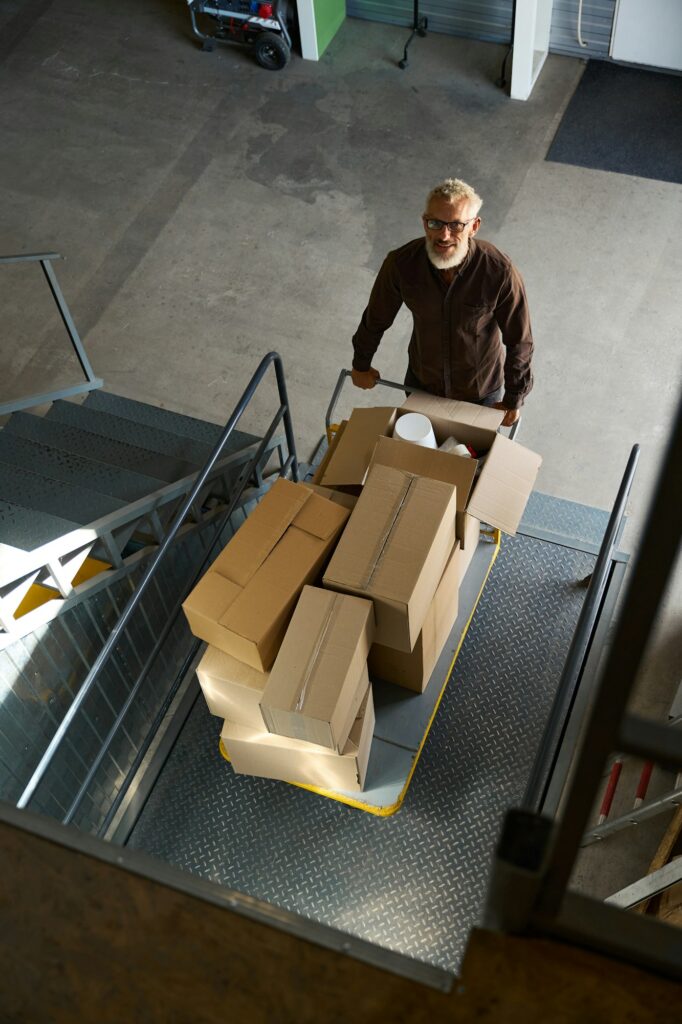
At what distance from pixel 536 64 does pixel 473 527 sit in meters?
5.21

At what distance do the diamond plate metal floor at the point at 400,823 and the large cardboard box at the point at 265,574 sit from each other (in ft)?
2.55

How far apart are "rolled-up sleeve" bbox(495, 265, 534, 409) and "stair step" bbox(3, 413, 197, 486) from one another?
158 centimetres

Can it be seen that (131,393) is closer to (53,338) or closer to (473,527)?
(53,338)

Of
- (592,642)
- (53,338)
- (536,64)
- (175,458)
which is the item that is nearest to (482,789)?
(592,642)

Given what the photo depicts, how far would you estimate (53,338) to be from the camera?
22.1ft

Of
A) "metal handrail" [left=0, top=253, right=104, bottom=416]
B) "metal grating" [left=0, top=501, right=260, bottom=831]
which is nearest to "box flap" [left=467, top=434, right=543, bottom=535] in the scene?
"metal grating" [left=0, top=501, right=260, bottom=831]

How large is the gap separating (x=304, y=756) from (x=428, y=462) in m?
1.25

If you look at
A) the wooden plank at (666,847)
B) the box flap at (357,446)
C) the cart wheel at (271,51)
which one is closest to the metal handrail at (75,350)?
the box flap at (357,446)

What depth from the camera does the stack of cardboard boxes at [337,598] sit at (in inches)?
135

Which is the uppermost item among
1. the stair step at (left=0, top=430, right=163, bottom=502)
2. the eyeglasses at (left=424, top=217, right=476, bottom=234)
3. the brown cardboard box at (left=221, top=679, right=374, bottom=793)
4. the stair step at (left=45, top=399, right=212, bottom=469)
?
the eyeglasses at (left=424, top=217, right=476, bottom=234)

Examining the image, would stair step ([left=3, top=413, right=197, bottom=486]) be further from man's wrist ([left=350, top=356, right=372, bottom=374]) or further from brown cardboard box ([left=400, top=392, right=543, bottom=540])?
brown cardboard box ([left=400, top=392, right=543, bottom=540])

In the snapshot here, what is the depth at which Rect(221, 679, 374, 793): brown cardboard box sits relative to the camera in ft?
11.9

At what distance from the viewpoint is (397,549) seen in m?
3.59

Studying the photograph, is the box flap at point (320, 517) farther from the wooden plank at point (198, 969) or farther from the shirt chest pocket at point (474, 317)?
the wooden plank at point (198, 969)
